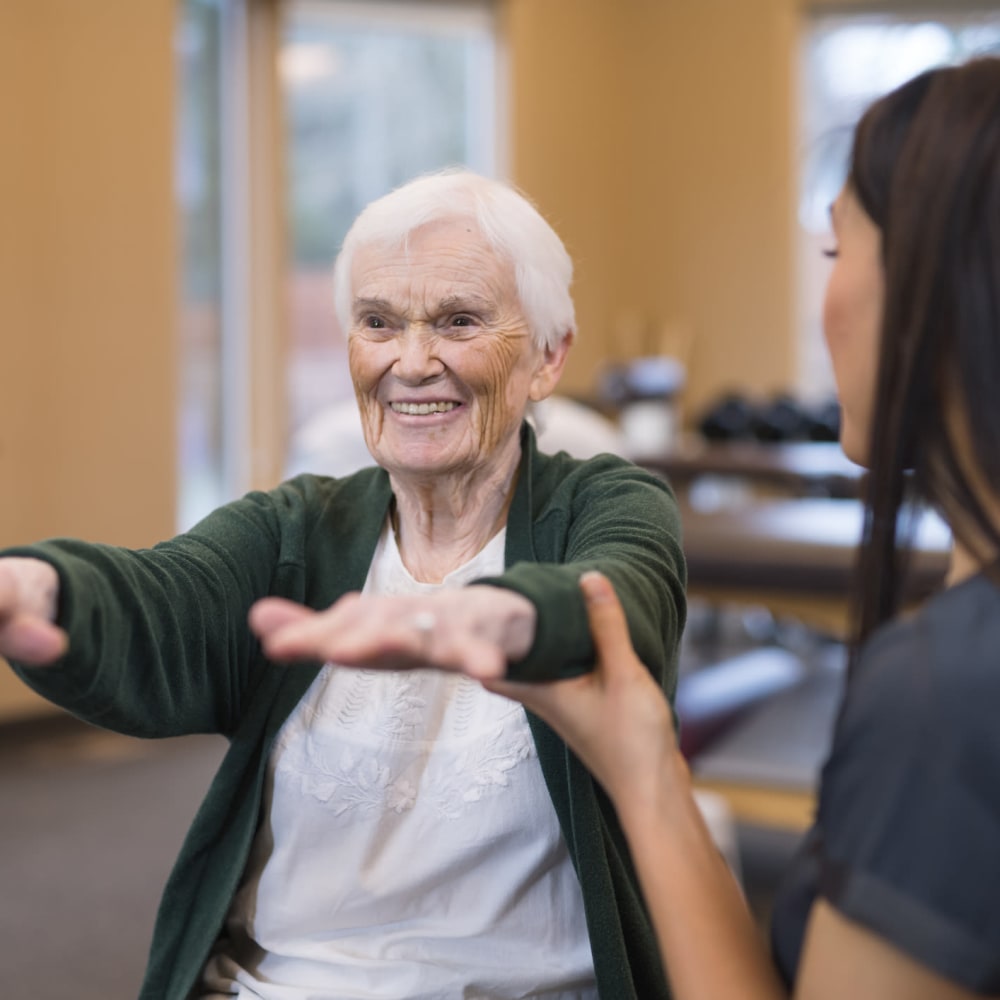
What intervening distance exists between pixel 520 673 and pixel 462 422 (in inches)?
18.4

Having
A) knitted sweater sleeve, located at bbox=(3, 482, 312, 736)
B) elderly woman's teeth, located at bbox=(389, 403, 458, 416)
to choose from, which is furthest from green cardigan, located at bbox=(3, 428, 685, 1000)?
elderly woman's teeth, located at bbox=(389, 403, 458, 416)

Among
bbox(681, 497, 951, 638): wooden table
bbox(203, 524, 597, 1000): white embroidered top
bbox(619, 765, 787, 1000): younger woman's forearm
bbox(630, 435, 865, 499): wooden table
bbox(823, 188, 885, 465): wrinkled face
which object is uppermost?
bbox(823, 188, 885, 465): wrinkled face

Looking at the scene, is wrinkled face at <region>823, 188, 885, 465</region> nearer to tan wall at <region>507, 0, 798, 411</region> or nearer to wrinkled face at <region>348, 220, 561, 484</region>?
wrinkled face at <region>348, 220, 561, 484</region>

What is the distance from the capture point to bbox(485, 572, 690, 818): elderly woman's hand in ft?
3.35

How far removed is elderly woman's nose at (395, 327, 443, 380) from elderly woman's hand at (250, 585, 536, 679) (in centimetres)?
47

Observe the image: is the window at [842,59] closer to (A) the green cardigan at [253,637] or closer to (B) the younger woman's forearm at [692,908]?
(A) the green cardigan at [253,637]

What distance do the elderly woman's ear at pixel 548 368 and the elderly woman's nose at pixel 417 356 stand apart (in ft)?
0.44

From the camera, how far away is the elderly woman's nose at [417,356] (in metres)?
1.34

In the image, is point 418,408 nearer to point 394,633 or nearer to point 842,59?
point 394,633

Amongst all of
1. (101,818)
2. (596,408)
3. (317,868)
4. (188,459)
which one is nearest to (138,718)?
(317,868)

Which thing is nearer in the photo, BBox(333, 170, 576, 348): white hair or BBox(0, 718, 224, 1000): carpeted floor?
BBox(333, 170, 576, 348): white hair

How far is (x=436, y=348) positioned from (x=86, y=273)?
374 centimetres

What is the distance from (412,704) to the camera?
1.36m

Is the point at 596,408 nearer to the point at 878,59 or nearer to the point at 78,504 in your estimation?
the point at 78,504
